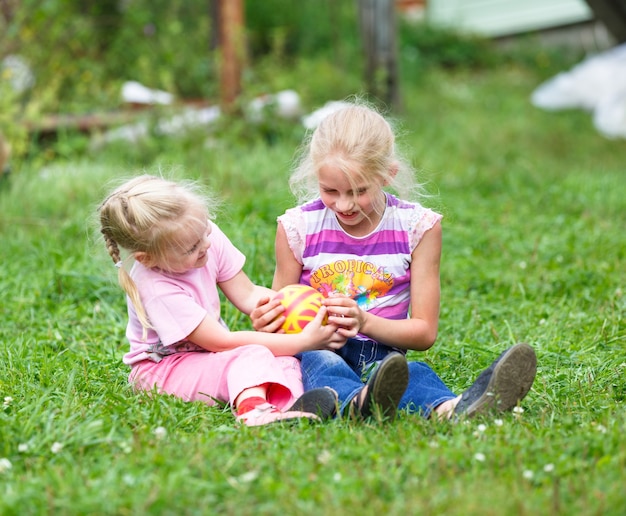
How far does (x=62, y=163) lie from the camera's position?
7535mm

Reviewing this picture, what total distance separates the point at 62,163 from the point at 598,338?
5067 millimetres

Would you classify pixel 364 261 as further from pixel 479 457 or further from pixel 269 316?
pixel 479 457

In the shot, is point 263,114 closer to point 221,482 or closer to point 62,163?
point 62,163

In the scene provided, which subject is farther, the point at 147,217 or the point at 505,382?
the point at 147,217

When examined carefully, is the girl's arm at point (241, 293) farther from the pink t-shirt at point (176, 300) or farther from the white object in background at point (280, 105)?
the white object in background at point (280, 105)

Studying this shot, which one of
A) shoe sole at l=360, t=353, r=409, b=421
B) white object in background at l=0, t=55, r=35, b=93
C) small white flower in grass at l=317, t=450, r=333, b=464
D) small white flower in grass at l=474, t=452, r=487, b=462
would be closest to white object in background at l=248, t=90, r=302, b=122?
white object in background at l=0, t=55, r=35, b=93

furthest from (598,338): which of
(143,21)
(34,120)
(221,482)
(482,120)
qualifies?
(143,21)

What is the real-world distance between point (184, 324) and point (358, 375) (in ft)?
2.30

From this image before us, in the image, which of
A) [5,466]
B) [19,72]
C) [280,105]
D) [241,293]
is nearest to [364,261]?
[241,293]

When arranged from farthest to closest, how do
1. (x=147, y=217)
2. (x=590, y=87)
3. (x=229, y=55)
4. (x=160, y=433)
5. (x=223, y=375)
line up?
(x=590, y=87) < (x=229, y=55) < (x=223, y=375) < (x=147, y=217) < (x=160, y=433)

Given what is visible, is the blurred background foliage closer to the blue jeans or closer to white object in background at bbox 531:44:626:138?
white object in background at bbox 531:44:626:138

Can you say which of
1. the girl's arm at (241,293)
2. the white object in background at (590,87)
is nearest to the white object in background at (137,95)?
the white object in background at (590,87)

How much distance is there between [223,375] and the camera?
10.8 ft

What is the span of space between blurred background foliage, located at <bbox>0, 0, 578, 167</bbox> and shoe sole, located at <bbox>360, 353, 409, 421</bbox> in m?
3.90
